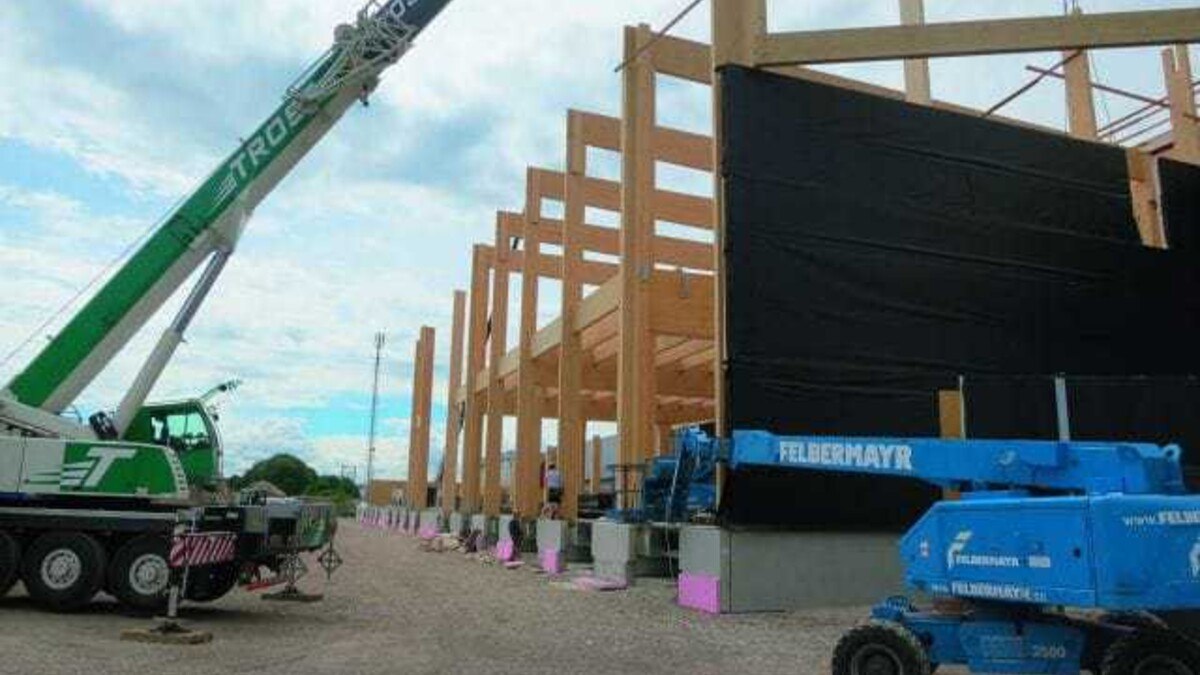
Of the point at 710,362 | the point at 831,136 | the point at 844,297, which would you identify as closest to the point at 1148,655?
the point at 844,297

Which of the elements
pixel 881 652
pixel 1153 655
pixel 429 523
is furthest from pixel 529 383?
pixel 1153 655

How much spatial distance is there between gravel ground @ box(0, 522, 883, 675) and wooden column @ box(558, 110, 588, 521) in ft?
20.7

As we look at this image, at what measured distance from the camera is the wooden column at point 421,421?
40.0 metres

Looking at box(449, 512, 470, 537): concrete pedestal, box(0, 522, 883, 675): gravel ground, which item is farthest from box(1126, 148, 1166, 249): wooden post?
box(449, 512, 470, 537): concrete pedestal

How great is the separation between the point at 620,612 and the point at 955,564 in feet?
20.5

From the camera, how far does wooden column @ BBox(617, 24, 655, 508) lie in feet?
51.4

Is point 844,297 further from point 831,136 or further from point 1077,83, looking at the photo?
point 1077,83

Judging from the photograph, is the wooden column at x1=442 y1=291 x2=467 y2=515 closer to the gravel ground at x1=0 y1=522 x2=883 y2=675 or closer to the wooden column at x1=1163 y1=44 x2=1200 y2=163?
the gravel ground at x1=0 y1=522 x2=883 y2=675

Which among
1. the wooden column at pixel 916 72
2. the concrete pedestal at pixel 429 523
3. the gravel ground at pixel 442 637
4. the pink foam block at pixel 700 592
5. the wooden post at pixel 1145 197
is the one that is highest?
→ the wooden column at pixel 916 72

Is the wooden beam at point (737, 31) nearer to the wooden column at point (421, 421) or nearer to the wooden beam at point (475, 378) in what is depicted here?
the wooden beam at point (475, 378)

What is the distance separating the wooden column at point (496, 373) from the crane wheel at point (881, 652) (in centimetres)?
2012

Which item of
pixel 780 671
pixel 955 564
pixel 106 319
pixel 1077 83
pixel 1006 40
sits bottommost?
pixel 780 671

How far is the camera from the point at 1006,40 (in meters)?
12.6

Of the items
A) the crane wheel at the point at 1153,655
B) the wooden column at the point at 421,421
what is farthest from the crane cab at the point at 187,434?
the wooden column at the point at 421,421
